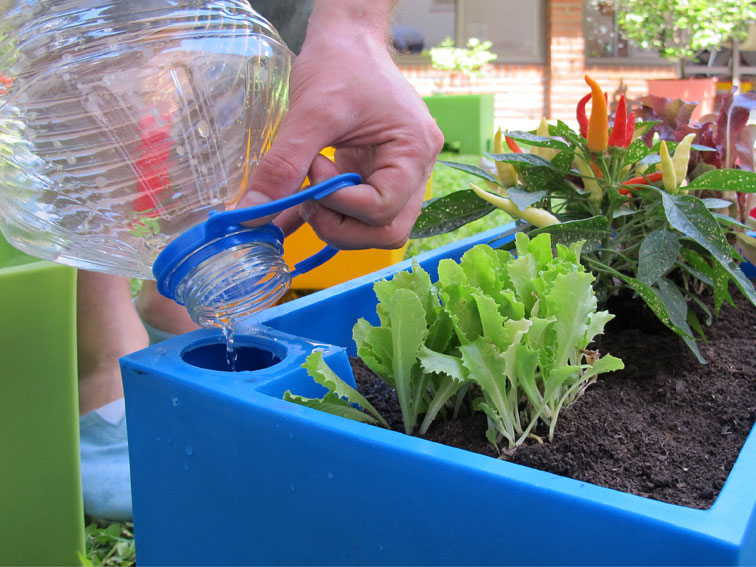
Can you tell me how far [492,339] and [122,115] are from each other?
65 centimetres

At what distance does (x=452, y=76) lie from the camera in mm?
8750

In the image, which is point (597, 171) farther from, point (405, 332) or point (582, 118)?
point (405, 332)

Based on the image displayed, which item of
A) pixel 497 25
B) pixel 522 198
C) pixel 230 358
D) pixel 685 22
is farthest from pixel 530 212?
pixel 497 25

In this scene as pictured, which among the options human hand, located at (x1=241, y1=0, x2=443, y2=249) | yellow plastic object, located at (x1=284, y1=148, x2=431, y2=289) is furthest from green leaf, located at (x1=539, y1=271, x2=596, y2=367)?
yellow plastic object, located at (x1=284, y1=148, x2=431, y2=289)

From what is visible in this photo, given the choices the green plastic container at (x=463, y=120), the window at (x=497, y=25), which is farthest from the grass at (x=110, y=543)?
the window at (x=497, y=25)

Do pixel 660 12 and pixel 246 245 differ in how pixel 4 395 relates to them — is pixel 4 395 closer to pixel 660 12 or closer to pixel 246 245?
pixel 246 245

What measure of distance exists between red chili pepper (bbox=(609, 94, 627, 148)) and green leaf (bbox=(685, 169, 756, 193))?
111mm

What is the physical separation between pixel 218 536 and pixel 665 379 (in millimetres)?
570

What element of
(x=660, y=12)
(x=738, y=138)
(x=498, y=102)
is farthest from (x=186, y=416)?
(x=498, y=102)

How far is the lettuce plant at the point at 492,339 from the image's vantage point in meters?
0.61

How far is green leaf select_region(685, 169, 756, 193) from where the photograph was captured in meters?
0.94

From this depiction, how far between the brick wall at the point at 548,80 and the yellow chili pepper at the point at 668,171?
26.3 feet

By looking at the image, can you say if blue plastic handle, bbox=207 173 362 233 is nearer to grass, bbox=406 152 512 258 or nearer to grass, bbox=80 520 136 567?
grass, bbox=80 520 136 567

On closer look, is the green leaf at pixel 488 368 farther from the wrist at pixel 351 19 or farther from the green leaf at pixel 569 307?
the wrist at pixel 351 19
